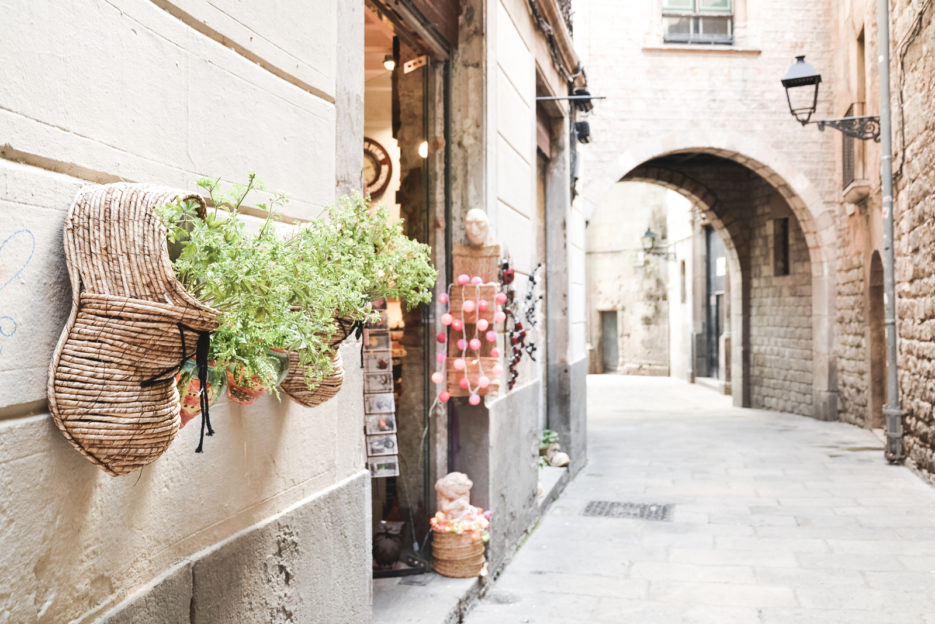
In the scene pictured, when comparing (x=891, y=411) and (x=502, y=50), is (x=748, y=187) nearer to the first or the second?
(x=891, y=411)

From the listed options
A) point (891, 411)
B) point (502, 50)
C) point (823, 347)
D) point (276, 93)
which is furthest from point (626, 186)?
point (276, 93)

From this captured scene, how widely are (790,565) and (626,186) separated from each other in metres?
21.6

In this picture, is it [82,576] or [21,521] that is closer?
[21,521]

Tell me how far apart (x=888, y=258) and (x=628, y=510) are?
433cm

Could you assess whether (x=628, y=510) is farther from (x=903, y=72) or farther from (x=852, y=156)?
(x=852, y=156)

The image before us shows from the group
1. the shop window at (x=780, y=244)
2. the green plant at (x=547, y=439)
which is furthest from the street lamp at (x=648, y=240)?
the green plant at (x=547, y=439)

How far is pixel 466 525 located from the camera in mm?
4137

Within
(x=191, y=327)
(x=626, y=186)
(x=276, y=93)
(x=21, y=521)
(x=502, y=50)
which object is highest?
(x=626, y=186)

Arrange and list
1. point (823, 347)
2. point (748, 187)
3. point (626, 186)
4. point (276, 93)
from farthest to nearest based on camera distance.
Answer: point (626, 186)
point (748, 187)
point (823, 347)
point (276, 93)

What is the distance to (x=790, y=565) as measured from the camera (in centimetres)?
491

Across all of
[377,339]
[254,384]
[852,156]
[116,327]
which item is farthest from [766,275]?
[116,327]

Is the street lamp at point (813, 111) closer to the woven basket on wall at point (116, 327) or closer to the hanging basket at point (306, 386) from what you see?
the hanging basket at point (306, 386)

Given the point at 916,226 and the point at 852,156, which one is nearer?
the point at 916,226

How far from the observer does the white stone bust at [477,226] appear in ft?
13.9
